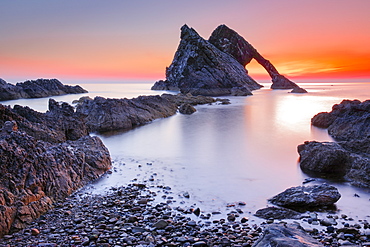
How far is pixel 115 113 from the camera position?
17.4 m

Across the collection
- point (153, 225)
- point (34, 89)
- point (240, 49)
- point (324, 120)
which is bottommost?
point (153, 225)

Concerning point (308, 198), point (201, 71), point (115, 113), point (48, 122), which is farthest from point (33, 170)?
point (201, 71)

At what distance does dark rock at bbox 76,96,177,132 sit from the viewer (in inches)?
656

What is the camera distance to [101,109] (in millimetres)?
17266

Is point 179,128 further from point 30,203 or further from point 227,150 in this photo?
point 30,203

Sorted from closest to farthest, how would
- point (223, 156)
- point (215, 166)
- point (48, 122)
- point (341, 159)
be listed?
point (341, 159) → point (215, 166) → point (48, 122) → point (223, 156)

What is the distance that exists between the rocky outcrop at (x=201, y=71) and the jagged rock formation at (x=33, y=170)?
49466 millimetres

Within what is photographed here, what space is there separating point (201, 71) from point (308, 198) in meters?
57.4

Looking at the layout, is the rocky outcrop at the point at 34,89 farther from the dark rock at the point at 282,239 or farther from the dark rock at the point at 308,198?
the dark rock at the point at 282,239

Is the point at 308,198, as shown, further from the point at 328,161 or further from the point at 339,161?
the point at 339,161

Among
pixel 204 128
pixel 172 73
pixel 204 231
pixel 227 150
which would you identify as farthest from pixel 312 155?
pixel 172 73

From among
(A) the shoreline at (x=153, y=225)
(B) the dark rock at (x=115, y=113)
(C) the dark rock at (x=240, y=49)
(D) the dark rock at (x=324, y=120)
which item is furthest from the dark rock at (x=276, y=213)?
(C) the dark rock at (x=240, y=49)

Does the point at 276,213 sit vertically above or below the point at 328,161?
below

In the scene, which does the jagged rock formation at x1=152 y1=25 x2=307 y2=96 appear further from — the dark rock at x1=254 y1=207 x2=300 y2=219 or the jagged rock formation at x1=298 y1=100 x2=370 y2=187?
the dark rock at x1=254 y1=207 x2=300 y2=219
